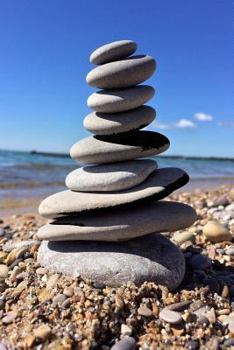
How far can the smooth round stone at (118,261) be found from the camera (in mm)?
4051

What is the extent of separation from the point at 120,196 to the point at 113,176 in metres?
0.23

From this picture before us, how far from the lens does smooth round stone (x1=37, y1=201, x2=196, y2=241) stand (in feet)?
13.9

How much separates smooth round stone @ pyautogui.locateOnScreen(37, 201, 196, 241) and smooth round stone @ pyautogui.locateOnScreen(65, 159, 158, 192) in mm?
269

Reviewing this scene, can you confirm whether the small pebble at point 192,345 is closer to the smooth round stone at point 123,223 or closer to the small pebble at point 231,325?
the small pebble at point 231,325

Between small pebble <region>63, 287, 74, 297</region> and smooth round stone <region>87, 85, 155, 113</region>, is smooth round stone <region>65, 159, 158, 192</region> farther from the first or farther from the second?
small pebble <region>63, 287, 74, 297</region>

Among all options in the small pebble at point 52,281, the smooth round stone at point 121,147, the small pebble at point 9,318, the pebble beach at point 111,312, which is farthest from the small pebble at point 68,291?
the smooth round stone at point 121,147

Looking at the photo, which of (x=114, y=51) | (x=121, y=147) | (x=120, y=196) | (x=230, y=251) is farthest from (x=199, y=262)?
(x=114, y=51)

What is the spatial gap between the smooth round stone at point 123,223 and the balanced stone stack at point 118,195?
0.03 ft

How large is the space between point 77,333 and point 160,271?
1.15 metres

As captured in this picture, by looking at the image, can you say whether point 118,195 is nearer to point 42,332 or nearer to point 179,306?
point 179,306

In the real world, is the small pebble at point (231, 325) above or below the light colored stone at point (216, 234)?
below

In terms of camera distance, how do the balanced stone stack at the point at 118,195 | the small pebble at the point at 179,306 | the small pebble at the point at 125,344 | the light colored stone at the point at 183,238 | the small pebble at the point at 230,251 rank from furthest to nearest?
the light colored stone at the point at 183,238, the small pebble at the point at 230,251, the balanced stone stack at the point at 118,195, the small pebble at the point at 179,306, the small pebble at the point at 125,344

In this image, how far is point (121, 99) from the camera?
14.5 ft

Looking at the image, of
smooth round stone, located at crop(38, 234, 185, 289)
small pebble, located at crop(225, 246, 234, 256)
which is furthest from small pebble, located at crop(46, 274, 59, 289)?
small pebble, located at crop(225, 246, 234, 256)
